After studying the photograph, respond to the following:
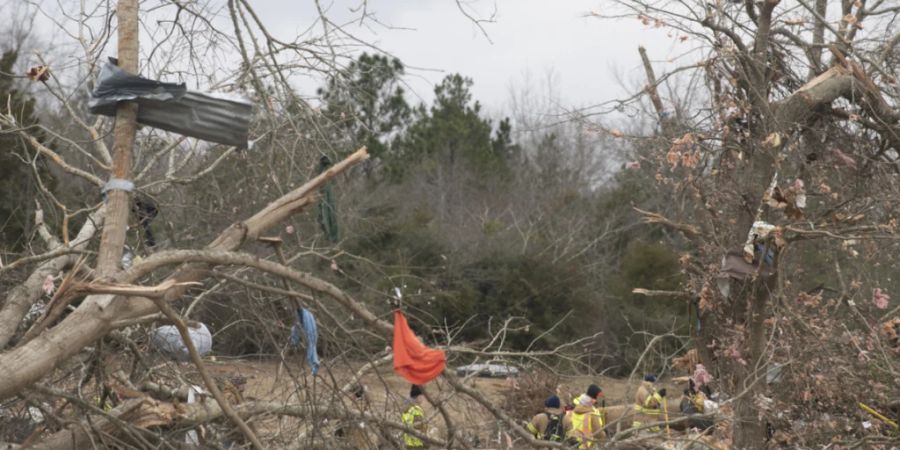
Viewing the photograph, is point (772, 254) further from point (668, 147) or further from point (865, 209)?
point (668, 147)

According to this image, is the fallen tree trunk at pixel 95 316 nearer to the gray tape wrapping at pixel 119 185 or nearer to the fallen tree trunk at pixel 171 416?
the gray tape wrapping at pixel 119 185

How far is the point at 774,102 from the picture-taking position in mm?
7184

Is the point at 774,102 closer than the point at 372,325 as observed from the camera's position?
No

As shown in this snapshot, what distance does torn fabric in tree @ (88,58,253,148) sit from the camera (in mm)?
4668

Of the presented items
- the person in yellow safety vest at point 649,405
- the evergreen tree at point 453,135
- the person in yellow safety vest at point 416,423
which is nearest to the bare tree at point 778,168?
the person in yellow safety vest at point 649,405

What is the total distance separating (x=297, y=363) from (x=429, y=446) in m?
0.83

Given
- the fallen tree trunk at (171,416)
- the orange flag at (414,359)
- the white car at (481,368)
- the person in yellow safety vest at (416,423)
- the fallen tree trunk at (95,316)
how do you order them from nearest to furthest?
1. the fallen tree trunk at (95,316)
2. the orange flag at (414,359)
3. the fallen tree trunk at (171,416)
4. the person in yellow safety vest at (416,423)
5. the white car at (481,368)

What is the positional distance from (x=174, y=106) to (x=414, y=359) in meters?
1.60

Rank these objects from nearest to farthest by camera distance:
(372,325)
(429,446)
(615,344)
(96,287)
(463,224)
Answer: (96,287), (372,325), (429,446), (615,344), (463,224)

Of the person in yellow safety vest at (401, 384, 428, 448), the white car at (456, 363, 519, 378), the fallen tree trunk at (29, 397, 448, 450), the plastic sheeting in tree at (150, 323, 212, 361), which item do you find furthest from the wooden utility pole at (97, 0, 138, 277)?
the white car at (456, 363, 519, 378)

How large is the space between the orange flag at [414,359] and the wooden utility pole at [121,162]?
1298mm

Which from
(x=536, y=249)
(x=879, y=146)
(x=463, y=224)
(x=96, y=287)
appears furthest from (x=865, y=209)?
Result: (x=463, y=224)

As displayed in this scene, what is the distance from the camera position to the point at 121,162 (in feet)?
15.3

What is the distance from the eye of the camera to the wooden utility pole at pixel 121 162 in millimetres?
4512
